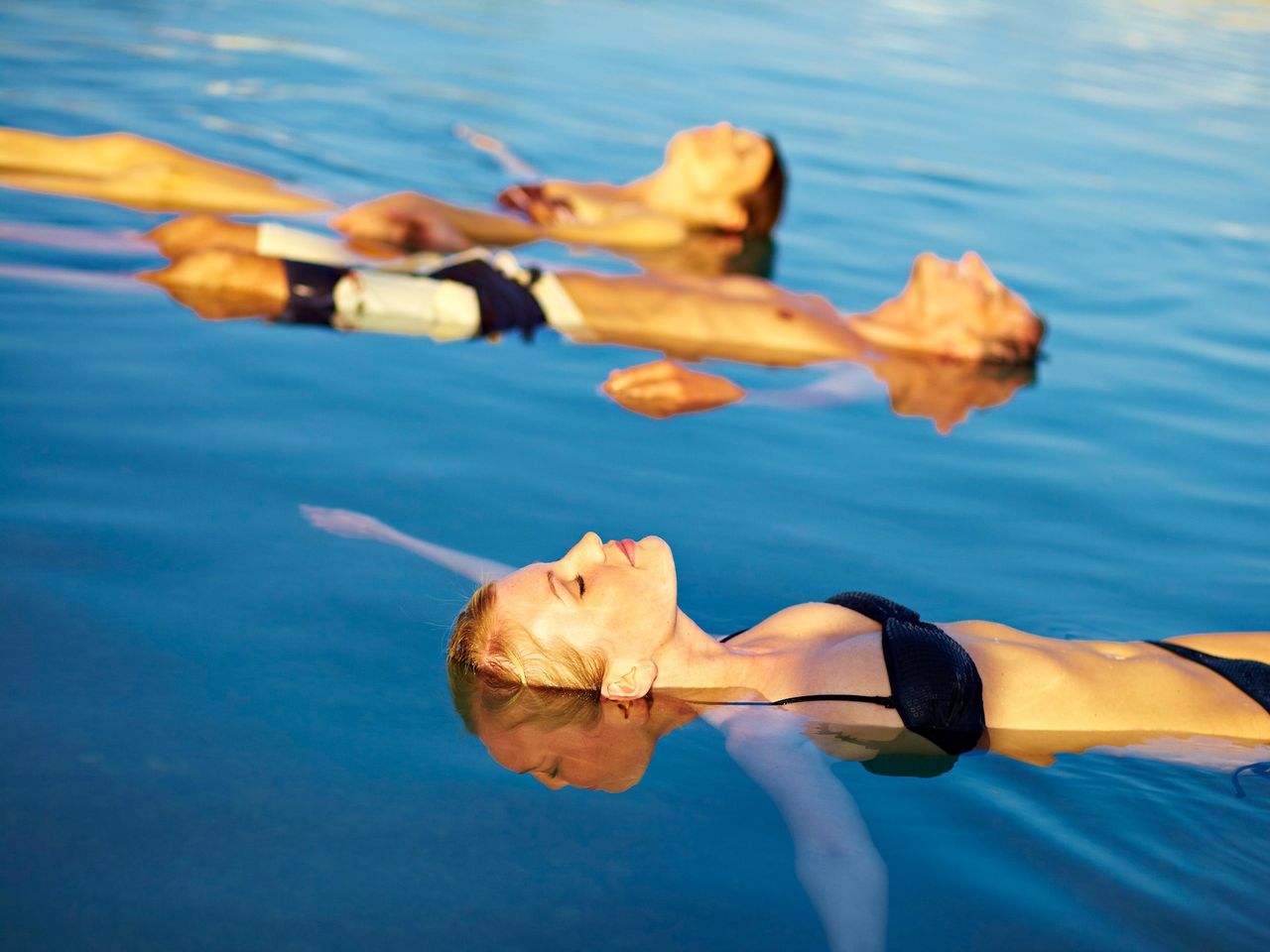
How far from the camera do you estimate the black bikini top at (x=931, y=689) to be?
3.43 metres

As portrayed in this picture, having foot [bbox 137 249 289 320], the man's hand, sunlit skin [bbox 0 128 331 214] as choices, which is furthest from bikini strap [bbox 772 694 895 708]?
sunlit skin [bbox 0 128 331 214]

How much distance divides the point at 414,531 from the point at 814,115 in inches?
362

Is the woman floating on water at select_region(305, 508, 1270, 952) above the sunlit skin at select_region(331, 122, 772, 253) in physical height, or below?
below

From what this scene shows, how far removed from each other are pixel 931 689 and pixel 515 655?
1.06 meters

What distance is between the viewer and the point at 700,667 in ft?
11.9

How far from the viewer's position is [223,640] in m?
3.69

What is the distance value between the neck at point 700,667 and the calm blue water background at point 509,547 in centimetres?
16

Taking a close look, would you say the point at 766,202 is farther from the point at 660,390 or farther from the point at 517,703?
the point at 517,703

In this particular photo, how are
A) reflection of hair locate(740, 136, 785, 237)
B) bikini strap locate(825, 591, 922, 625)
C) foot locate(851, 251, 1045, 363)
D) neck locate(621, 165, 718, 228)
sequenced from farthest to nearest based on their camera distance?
neck locate(621, 165, 718, 228) < reflection of hair locate(740, 136, 785, 237) < foot locate(851, 251, 1045, 363) < bikini strap locate(825, 591, 922, 625)

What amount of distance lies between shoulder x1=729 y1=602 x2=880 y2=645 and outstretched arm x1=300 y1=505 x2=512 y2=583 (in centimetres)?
83

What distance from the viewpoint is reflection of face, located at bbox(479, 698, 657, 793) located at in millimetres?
3338

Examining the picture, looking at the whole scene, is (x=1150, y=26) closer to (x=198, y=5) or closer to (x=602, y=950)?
Answer: (x=198, y=5)

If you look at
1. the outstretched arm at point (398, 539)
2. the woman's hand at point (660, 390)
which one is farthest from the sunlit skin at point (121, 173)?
the outstretched arm at point (398, 539)

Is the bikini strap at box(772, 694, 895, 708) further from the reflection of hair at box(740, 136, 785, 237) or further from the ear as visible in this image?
the reflection of hair at box(740, 136, 785, 237)
